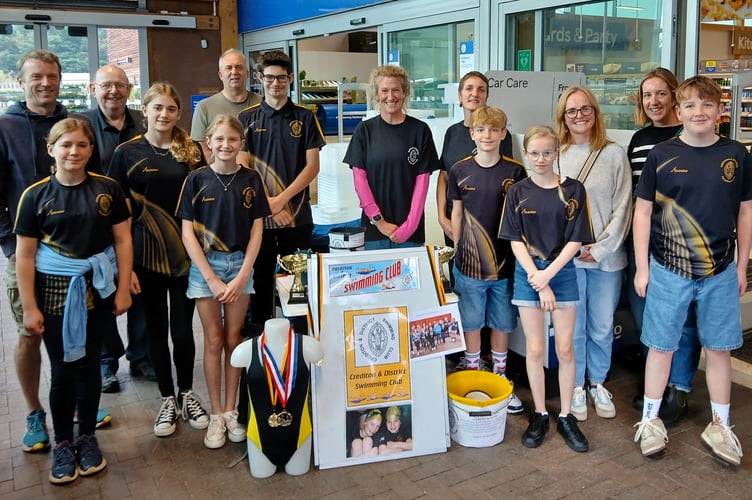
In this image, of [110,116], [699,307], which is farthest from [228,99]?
[699,307]

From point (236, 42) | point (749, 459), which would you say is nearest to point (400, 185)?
point (749, 459)

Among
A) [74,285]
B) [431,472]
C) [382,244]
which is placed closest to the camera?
[74,285]

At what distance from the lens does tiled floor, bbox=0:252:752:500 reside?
261 cm

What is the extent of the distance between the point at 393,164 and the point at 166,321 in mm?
1284

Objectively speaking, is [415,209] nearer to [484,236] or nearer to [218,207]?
[484,236]

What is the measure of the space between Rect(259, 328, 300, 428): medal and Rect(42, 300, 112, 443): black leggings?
2.22ft

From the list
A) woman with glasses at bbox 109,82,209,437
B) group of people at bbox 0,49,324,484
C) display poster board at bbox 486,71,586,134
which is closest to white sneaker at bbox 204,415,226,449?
group of people at bbox 0,49,324,484

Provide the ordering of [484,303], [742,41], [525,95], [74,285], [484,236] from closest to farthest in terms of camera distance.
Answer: [74,285] → [484,236] → [484,303] → [525,95] → [742,41]

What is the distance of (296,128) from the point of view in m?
3.41

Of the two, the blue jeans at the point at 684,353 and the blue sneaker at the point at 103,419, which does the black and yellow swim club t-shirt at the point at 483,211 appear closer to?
the blue jeans at the point at 684,353

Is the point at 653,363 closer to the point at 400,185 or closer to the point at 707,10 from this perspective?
the point at 400,185

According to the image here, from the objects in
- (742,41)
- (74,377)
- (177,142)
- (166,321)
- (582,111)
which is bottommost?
(74,377)

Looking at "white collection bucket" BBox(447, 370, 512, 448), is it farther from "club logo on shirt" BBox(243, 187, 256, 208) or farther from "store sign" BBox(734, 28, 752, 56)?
"store sign" BBox(734, 28, 752, 56)

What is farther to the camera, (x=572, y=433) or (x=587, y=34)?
(x=587, y=34)
